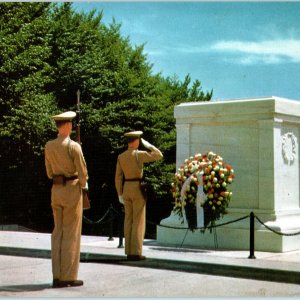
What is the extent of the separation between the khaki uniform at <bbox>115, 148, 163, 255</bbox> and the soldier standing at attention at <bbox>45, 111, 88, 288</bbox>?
1.94m

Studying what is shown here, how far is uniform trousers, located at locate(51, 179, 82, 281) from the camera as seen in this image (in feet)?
24.6

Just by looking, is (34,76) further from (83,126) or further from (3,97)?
(83,126)

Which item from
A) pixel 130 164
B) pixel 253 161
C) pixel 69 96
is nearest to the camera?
pixel 130 164

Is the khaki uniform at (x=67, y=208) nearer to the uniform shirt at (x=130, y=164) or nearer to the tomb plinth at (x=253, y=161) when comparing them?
the uniform shirt at (x=130, y=164)

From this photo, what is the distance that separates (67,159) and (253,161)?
16.4 ft

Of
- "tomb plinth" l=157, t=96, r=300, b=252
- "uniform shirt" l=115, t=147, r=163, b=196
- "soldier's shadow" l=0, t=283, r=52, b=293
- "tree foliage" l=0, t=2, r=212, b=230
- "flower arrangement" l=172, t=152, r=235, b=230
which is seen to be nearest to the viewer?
"soldier's shadow" l=0, t=283, r=52, b=293

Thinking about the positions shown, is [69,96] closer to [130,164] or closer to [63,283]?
[130,164]

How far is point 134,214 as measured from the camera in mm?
9562

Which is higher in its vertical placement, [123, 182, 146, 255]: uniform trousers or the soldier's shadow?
[123, 182, 146, 255]: uniform trousers

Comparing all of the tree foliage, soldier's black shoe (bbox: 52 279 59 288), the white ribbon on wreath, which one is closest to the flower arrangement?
the white ribbon on wreath

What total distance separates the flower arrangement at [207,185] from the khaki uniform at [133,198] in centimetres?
193

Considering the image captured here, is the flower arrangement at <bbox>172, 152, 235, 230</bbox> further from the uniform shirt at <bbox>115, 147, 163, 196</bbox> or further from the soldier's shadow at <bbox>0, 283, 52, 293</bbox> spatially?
the soldier's shadow at <bbox>0, 283, 52, 293</bbox>

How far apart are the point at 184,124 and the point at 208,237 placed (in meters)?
2.09

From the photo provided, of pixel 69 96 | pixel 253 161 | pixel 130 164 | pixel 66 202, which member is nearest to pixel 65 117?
pixel 66 202
